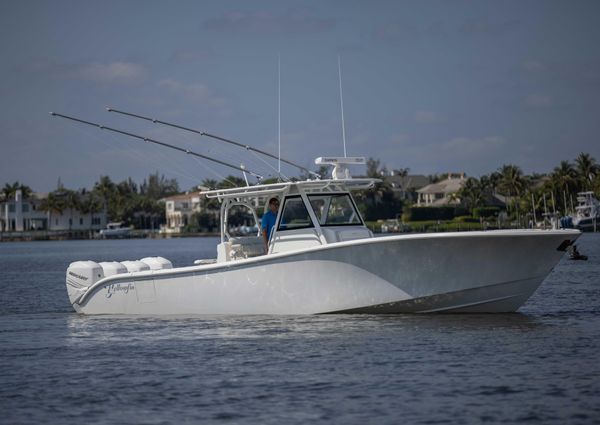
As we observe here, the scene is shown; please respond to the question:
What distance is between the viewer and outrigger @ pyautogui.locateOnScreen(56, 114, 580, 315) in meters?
19.1

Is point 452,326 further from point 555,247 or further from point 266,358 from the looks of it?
point 266,358

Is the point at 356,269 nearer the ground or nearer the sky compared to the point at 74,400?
nearer the sky

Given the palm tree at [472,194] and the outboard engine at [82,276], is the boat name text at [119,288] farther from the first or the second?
the palm tree at [472,194]

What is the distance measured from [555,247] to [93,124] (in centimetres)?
984

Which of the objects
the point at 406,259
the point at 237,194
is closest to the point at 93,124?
the point at 237,194

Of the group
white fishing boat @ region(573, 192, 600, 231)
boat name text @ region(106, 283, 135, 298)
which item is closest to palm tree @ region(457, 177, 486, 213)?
white fishing boat @ region(573, 192, 600, 231)

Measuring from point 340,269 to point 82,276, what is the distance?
6.77 m

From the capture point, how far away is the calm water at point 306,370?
13.0m

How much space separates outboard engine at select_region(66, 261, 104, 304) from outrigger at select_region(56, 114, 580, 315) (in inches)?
36.7

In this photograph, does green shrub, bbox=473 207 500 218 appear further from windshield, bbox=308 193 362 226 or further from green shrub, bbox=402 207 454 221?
windshield, bbox=308 193 362 226

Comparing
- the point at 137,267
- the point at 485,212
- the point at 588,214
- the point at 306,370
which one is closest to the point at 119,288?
the point at 137,267

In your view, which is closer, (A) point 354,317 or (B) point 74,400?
(B) point 74,400

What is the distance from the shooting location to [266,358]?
665 inches

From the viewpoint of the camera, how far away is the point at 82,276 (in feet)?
75.9
